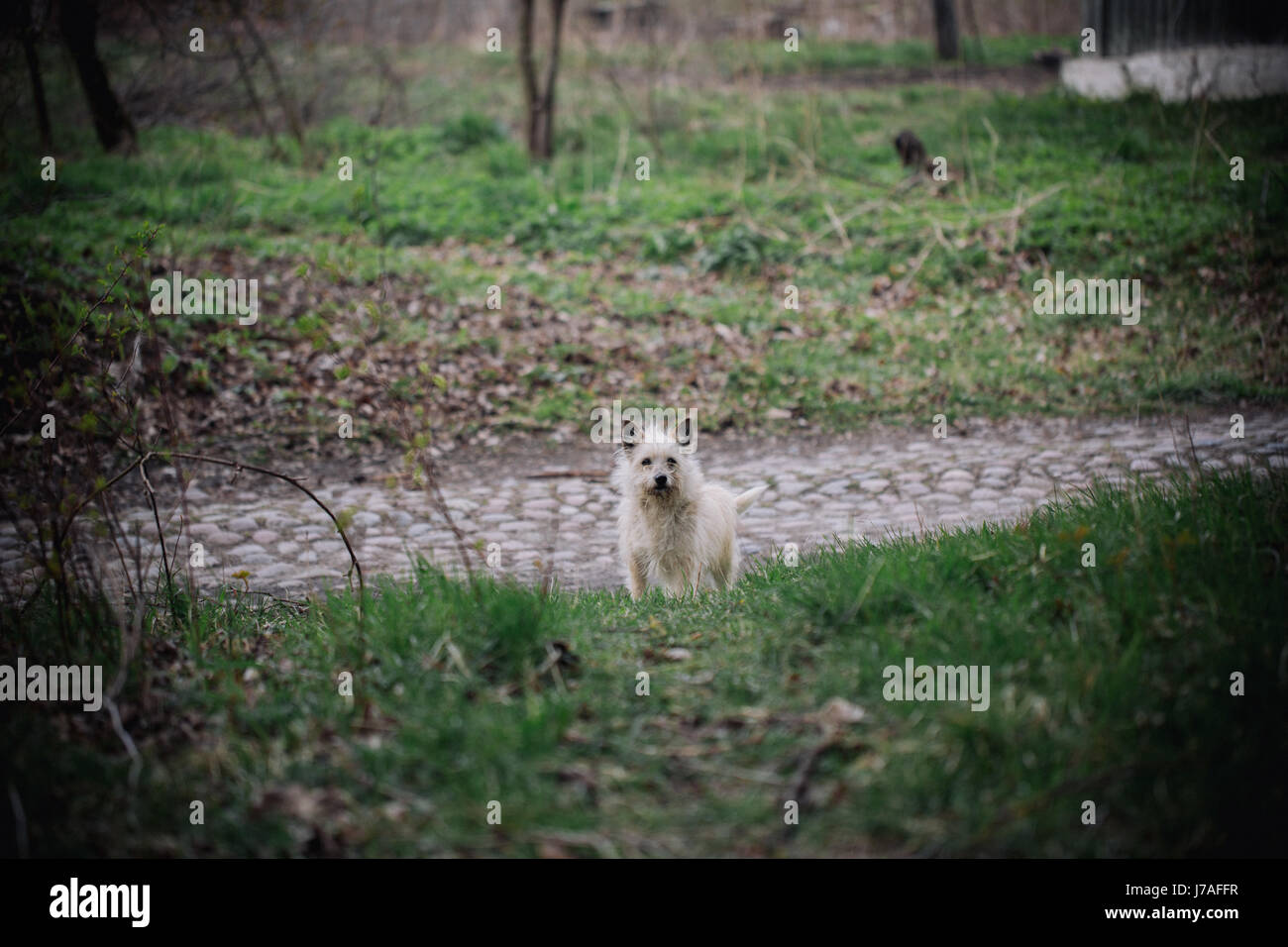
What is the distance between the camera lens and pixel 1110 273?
1212 cm

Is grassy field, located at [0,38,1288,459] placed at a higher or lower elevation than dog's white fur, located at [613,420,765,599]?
higher

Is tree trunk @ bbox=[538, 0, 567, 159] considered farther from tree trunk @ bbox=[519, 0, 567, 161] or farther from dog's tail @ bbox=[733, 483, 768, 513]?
dog's tail @ bbox=[733, 483, 768, 513]

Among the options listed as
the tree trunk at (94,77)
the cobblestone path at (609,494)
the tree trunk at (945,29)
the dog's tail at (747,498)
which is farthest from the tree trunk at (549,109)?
the dog's tail at (747,498)

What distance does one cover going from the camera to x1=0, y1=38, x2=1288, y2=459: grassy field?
10.8m

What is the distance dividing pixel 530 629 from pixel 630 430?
3.12 meters

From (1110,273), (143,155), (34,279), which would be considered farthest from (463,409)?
(143,155)

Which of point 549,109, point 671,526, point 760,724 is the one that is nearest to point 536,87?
point 549,109

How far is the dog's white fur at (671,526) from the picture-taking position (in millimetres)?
7023

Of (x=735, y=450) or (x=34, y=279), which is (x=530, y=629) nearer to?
(x=735, y=450)

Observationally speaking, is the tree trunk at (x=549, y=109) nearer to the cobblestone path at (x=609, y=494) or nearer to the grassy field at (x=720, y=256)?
the grassy field at (x=720, y=256)

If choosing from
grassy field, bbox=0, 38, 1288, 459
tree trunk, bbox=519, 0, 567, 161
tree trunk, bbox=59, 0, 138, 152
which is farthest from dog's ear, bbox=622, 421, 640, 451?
tree trunk, bbox=519, 0, 567, 161

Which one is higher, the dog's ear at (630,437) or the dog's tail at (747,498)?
the dog's ear at (630,437)

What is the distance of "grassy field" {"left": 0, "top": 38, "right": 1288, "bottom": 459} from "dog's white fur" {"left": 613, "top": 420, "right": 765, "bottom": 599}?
337 cm

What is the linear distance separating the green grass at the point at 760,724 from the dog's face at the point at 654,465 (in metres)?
1.89
